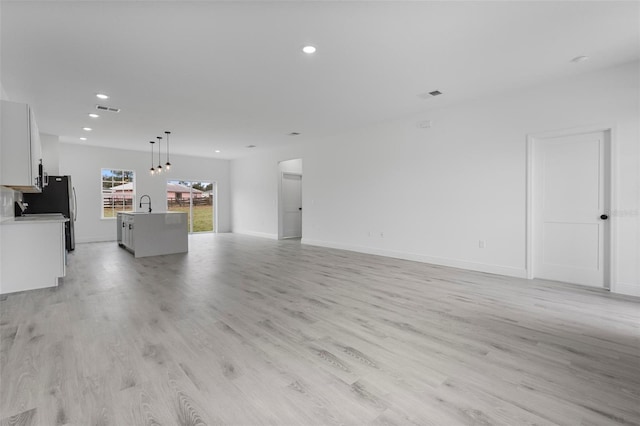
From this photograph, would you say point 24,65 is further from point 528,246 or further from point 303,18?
point 528,246

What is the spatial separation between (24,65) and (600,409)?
20.1 feet

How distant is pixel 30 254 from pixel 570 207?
7.24 meters

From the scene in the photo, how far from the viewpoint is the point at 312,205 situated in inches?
333

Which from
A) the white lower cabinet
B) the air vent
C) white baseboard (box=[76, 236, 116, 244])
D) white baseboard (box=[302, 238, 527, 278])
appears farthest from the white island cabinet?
white baseboard (box=[76, 236, 116, 244])

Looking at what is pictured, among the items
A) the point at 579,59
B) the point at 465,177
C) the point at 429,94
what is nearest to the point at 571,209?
the point at 465,177

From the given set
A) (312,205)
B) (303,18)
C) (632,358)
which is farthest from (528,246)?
(312,205)

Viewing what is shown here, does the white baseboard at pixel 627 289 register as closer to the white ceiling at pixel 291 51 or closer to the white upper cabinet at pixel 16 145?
the white ceiling at pixel 291 51

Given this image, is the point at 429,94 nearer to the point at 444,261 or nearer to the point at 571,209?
the point at 571,209

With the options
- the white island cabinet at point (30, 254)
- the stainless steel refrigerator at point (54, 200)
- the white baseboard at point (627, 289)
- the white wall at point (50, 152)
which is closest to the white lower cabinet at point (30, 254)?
the white island cabinet at point (30, 254)

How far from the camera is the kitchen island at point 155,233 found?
649 centimetres

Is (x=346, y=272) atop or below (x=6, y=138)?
below

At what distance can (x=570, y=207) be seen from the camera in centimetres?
433

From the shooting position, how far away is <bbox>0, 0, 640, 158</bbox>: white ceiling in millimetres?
2719

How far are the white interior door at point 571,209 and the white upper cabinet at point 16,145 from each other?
22.4 feet
